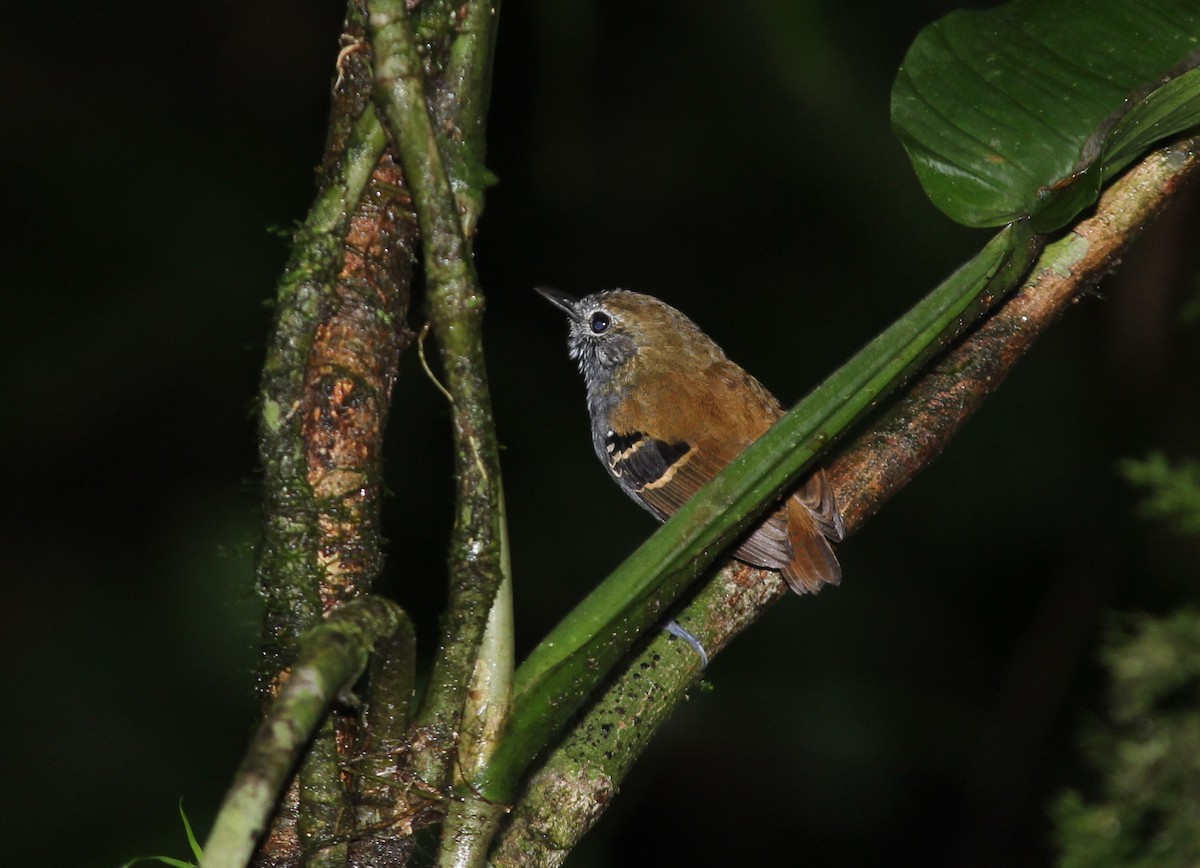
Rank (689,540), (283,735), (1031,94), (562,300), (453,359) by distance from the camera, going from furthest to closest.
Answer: (562,300), (1031,94), (689,540), (453,359), (283,735)

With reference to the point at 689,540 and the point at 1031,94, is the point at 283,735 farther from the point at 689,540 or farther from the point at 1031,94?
the point at 1031,94

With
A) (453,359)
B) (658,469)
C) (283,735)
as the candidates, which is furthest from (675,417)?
(283,735)

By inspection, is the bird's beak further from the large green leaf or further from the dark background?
the large green leaf

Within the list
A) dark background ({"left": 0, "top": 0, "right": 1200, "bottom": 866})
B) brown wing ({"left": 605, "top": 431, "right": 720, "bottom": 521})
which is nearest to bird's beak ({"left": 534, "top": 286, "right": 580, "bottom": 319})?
dark background ({"left": 0, "top": 0, "right": 1200, "bottom": 866})

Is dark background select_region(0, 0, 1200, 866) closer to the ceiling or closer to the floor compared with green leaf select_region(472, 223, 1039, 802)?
closer to the floor

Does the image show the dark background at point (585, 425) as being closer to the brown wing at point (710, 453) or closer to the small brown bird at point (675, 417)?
the small brown bird at point (675, 417)

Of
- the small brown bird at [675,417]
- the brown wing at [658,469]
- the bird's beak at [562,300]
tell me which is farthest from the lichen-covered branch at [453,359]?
the bird's beak at [562,300]
